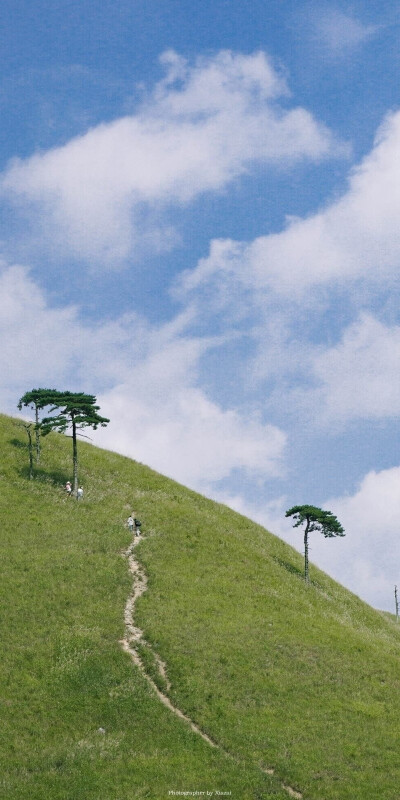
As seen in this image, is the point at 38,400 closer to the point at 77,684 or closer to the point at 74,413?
the point at 74,413

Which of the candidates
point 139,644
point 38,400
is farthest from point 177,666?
point 38,400

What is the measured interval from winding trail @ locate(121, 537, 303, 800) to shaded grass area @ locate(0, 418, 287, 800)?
0.46 metres

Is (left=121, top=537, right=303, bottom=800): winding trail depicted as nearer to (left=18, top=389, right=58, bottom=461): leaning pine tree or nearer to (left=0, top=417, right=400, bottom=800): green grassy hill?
(left=0, top=417, right=400, bottom=800): green grassy hill

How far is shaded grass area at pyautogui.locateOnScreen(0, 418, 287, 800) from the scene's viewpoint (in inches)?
1272

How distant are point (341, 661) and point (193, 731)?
13.8 metres

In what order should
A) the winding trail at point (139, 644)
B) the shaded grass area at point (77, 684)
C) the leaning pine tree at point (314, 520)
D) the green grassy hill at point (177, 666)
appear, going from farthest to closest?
the leaning pine tree at point (314, 520)
the winding trail at point (139, 644)
the green grassy hill at point (177, 666)
the shaded grass area at point (77, 684)

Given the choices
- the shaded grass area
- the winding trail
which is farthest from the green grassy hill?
Answer: the winding trail

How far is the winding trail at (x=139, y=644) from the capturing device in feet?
115

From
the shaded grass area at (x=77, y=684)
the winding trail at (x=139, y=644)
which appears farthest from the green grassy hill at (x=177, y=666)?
the winding trail at (x=139, y=644)

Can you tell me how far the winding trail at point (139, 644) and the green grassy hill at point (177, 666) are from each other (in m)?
0.27

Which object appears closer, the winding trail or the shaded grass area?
the shaded grass area

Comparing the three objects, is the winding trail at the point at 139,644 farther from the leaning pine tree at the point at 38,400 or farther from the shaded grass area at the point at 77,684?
the leaning pine tree at the point at 38,400

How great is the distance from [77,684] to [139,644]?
5.07 metres

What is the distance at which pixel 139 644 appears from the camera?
44.3 metres
